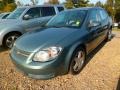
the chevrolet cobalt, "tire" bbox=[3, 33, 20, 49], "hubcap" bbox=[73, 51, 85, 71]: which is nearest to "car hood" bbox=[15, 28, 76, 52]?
the chevrolet cobalt

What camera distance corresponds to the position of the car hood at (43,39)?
3915mm

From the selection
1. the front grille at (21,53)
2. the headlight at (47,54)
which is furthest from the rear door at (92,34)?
the front grille at (21,53)

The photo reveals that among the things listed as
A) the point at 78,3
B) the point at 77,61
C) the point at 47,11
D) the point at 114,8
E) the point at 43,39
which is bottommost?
the point at 114,8

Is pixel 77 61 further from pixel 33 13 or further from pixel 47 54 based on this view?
pixel 33 13

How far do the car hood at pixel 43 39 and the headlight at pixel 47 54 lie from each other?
0.14 metres

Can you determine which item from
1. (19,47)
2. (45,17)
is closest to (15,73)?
(19,47)

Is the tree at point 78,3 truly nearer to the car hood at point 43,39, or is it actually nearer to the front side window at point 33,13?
the front side window at point 33,13

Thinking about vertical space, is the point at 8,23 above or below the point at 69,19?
below

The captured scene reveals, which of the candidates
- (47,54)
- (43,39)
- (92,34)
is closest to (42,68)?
(47,54)

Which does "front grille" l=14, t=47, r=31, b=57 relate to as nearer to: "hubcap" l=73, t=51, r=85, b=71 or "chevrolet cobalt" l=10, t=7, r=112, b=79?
"chevrolet cobalt" l=10, t=7, r=112, b=79

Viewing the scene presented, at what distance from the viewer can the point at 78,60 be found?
177 inches

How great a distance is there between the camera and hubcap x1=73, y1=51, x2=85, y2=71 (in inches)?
172

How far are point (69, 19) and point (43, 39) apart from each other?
57.9 inches

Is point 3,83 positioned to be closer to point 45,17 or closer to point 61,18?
point 61,18
